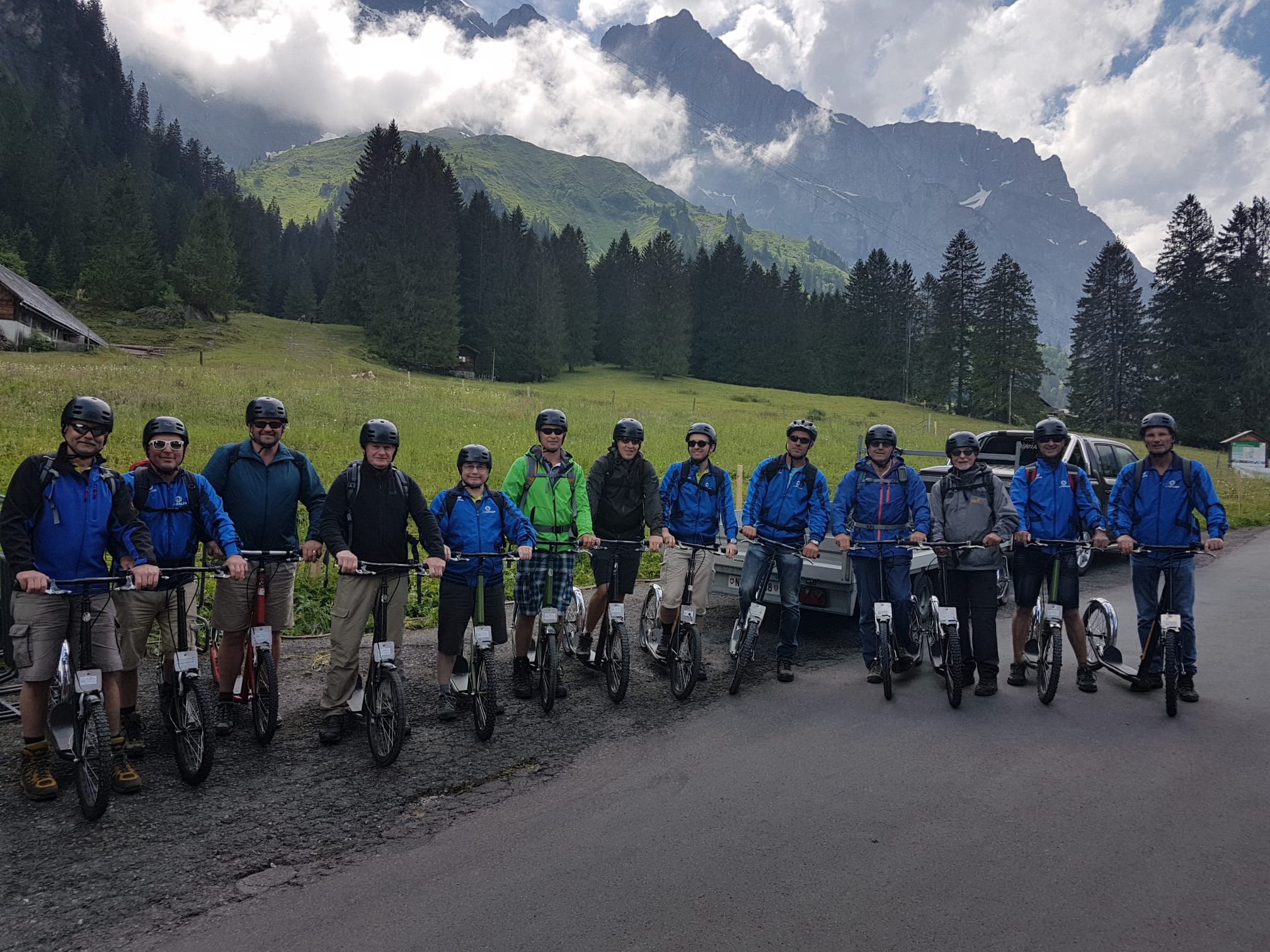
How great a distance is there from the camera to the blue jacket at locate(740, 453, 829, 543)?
24.4 ft

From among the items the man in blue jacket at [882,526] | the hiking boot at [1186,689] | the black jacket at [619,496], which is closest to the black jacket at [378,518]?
the black jacket at [619,496]

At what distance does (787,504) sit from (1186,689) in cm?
363

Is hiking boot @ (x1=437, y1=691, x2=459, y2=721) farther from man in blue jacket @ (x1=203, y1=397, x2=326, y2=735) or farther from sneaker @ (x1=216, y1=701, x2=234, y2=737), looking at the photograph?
sneaker @ (x1=216, y1=701, x2=234, y2=737)

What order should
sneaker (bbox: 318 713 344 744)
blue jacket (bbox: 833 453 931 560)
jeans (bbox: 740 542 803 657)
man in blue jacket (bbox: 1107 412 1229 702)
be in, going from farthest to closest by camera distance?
jeans (bbox: 740 542 803 657) → blue jacket (bbox: 833 453 931 560) → man in blue jacket (bbox: 1107 412 1229 702) → sneaker (bbox: 318 713 344 744)

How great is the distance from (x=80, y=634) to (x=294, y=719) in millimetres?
1690

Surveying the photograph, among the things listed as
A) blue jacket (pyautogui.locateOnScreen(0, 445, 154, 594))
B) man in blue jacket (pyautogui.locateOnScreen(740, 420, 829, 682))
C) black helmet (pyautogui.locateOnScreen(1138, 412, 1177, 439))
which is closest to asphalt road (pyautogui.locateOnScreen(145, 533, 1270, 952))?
man in blue jacket (pyautogui.locateOnScreen(740, 420, 829, 682))

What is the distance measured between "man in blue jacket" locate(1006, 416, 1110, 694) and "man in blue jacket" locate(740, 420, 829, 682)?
1743 millimetres

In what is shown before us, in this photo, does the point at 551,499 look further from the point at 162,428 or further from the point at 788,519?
the point at 162,428

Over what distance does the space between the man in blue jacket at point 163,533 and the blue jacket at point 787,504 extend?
4388 mm

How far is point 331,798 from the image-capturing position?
4621 mm

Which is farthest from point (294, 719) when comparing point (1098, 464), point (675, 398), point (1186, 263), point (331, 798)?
point (1186, 263)

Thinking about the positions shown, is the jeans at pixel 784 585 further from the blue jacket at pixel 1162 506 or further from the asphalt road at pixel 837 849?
the blue jacket at pixel 1162 506

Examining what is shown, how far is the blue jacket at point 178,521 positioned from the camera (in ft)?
17.0

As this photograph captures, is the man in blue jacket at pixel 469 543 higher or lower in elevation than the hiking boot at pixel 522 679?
higher
